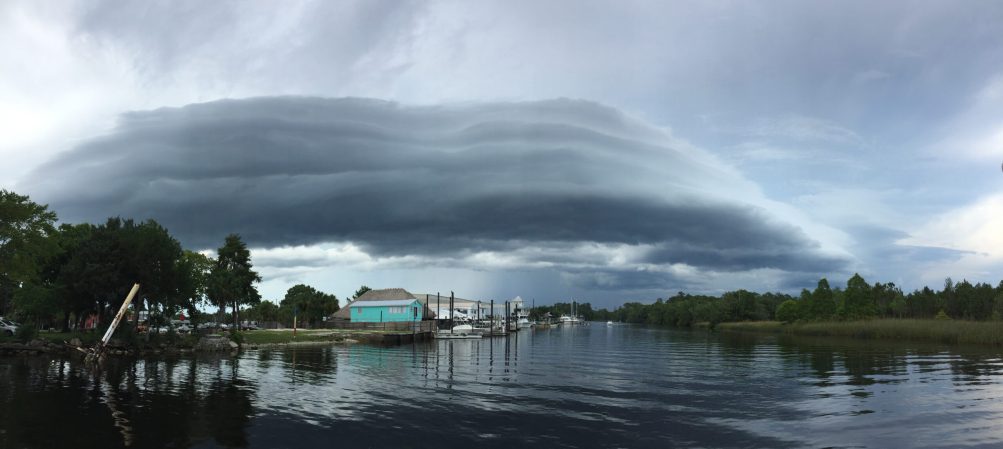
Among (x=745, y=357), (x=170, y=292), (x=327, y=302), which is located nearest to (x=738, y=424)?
(x=745, y=357)

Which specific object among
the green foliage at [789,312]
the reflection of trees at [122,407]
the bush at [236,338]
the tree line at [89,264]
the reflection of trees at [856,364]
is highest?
the tree line at [89,264]

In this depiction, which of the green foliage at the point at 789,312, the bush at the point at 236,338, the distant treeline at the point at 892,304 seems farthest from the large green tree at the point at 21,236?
the green foliage at the point at 789,312

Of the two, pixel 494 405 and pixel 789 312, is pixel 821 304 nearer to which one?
pixel 789 312

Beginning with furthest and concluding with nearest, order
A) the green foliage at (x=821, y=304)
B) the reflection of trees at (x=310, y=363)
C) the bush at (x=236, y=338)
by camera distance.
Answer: the green foliage at (x=821, y=304), the bush at (x=236, y=338), the reflection of trees at (x=310, y=363)

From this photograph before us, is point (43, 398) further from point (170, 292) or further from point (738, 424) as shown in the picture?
point (170, 292)

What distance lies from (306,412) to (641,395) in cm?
1687

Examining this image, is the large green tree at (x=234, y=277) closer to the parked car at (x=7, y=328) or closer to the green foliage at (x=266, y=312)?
the parked car at (x=7, y=328)

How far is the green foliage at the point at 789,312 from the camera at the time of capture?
5595 inches

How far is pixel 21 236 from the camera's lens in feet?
166

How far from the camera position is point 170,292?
62031mm

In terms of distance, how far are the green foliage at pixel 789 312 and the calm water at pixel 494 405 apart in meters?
99.2

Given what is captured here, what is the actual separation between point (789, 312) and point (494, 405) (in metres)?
144

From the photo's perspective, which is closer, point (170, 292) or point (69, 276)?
point (69, 276)

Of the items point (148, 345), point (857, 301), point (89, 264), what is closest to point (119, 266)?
point (89, 264)
